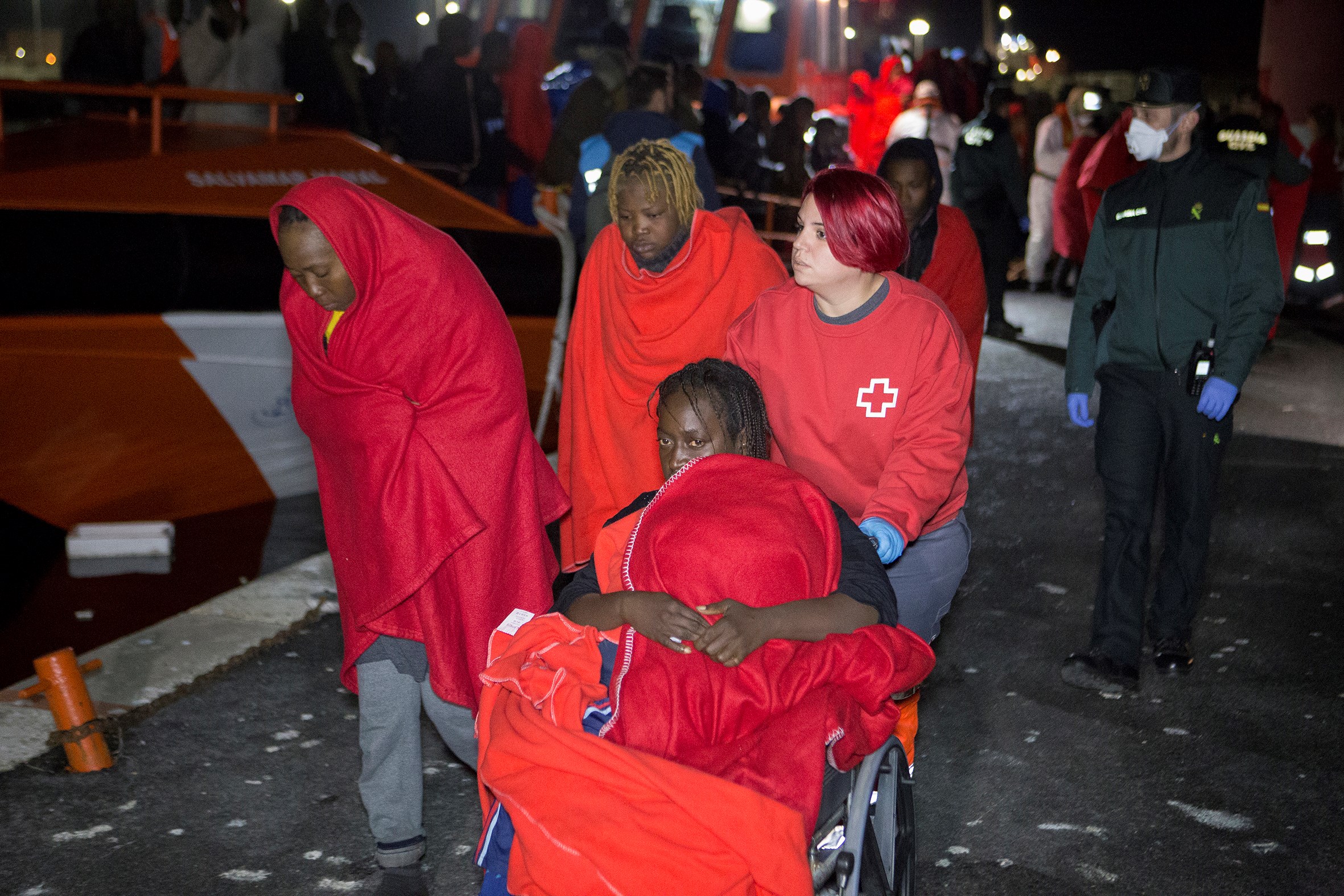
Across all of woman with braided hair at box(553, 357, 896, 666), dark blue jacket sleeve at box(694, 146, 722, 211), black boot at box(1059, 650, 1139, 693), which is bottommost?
black boot at box(1059, 650, 1139, 693)

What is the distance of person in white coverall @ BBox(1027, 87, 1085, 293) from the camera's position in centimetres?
1348

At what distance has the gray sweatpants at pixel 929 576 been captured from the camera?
3037 millimetres

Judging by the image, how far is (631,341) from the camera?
4.30 meters

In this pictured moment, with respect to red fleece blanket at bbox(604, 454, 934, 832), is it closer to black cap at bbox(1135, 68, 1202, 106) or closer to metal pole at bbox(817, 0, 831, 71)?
black cap at bbox(1135, 68, 1202, 106)

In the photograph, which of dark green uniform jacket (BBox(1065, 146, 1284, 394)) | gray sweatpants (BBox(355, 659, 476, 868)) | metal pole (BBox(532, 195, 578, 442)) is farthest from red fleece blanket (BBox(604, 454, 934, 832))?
metal pole (BBox(532, 195, 578, 442))

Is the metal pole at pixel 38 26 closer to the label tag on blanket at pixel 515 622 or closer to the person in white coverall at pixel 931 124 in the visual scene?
the person in white coverall at pixel 931 124

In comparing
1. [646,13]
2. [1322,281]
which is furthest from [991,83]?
[1322,281]

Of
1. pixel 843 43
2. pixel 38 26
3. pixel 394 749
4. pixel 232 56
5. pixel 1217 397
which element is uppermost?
pixel 843 43

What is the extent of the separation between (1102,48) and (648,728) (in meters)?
33.0

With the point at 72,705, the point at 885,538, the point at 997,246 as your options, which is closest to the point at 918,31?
the point at 997,246

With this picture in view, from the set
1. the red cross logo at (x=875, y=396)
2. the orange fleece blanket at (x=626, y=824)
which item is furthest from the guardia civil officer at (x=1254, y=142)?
the orange fleece blanket at (x=626, y=824)

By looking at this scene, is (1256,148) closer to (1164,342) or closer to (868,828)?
(1164,342)

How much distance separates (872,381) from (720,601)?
0.88 meters

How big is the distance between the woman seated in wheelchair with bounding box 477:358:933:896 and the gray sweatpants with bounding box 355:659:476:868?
0.60 m
